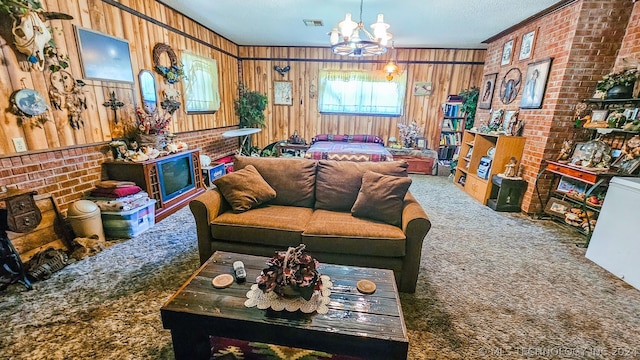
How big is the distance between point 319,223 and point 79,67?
277 cm

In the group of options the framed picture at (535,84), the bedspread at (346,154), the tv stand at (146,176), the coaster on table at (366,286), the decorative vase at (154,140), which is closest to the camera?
the coaster on table at (366,286)

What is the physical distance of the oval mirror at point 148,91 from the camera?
332cm

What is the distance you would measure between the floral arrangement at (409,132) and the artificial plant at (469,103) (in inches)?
37.8

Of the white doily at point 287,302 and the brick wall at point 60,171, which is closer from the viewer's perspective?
the white doily at point 287,302

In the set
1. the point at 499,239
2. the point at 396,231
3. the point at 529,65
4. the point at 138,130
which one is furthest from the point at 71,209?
the point at 529,65

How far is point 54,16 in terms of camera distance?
7.45 feet

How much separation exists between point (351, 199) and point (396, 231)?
1.85 ft

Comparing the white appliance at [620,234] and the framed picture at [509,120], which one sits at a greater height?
the framed picture at [509,120]

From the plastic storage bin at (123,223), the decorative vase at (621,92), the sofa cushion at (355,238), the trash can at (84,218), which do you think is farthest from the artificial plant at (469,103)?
the trash can at (84,218)

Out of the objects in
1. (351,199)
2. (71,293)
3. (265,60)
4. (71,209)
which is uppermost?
(265,60)

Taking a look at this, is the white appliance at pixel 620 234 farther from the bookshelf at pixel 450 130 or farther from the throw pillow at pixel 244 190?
the bookshelf at pixel 450 130

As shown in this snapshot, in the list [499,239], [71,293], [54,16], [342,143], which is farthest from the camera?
[342,143]

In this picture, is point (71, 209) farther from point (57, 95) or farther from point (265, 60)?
point (265, 60)

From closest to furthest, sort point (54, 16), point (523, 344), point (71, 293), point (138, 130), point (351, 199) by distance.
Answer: point (523, 344)
point (71, 293)
point (54, 16)
point (351, 199)
point (138, 130)
